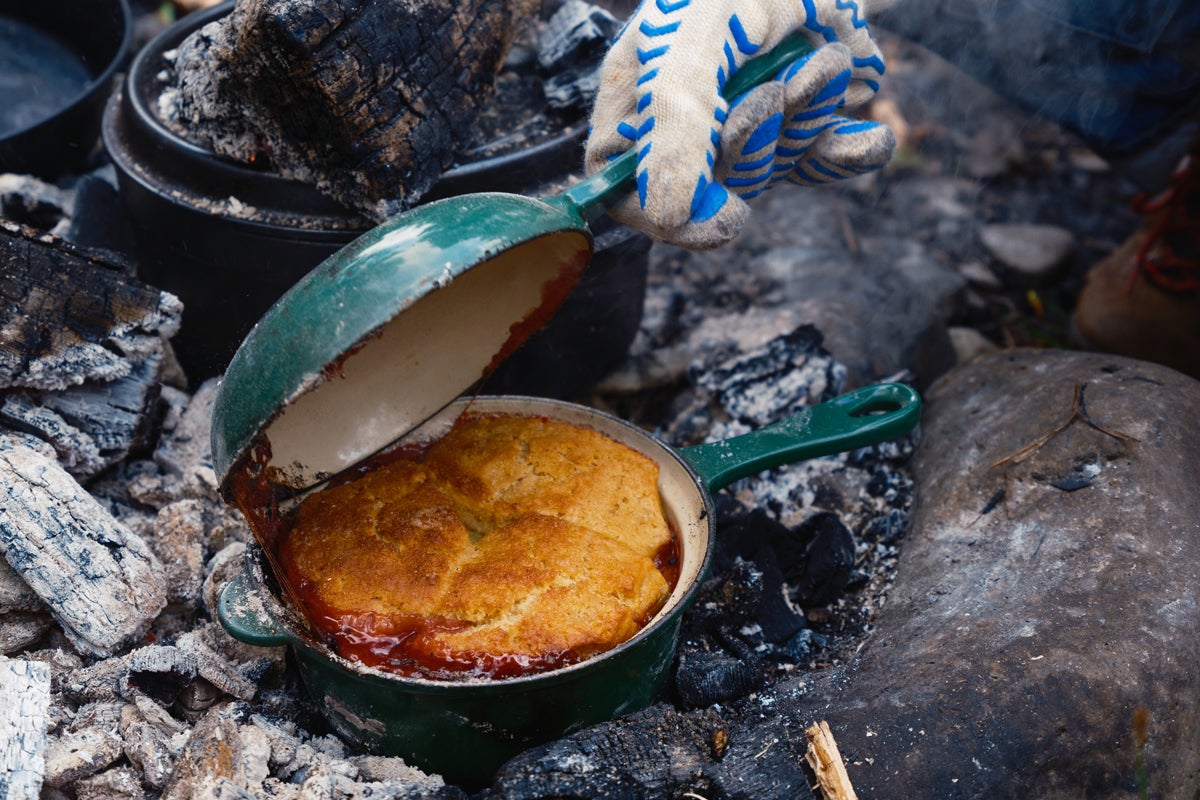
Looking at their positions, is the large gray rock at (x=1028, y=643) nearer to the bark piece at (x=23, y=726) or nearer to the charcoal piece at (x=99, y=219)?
the bark piece at (x=23, y=726)

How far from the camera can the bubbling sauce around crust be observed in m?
1.75

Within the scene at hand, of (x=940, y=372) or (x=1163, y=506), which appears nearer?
(x=1163, y=506)

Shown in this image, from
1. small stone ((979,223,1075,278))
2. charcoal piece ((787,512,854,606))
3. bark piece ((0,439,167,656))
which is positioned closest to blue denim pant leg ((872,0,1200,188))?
small stone ((979,223,1075,278))

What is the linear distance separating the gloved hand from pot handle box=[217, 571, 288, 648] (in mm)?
1049

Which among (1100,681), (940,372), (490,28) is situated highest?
(490,28)

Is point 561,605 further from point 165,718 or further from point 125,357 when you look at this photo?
point 125,357

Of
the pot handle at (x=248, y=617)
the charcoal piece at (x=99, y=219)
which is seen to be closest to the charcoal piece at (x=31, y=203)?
the charcoal piece at (x=99, y=219)

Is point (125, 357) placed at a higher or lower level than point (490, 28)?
lower

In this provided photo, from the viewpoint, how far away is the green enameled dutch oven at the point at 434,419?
1550 mm

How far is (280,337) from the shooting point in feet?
5.10

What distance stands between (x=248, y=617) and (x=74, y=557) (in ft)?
1.73

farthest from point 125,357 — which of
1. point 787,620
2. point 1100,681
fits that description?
point 1100,681

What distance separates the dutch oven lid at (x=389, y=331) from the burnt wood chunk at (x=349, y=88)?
0.41 m

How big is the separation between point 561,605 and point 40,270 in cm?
152
